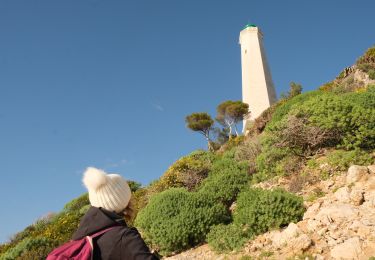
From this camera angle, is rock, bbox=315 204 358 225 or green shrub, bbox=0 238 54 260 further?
green shrub, bbox=0 238 54 260

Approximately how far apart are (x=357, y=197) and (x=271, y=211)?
1558mm

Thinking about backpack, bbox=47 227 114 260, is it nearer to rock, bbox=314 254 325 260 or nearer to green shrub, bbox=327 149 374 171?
rock, bbox=314 254 325 260

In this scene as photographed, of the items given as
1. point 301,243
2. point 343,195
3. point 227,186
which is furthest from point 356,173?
point 227,186

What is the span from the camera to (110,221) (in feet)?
7.05

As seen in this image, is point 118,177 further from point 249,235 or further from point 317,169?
point 317,169

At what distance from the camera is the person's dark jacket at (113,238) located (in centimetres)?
199

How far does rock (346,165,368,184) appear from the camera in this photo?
315 inches

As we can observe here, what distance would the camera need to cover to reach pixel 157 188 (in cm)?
1430

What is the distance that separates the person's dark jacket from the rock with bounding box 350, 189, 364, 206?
6084 millimetres

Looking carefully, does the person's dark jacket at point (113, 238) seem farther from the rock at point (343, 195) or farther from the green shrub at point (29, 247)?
the green shrub at point (29, 247)

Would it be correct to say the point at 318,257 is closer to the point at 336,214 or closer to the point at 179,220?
the point at 336,214

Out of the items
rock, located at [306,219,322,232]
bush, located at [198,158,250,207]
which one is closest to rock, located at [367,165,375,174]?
rock, located at [306,219,322,232]

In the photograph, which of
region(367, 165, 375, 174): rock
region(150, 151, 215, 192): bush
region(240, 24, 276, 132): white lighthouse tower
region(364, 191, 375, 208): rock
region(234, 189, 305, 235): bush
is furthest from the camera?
region(240, 24, 276, 132): white lighthouse tower

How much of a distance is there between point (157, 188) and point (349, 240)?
29.1ft
